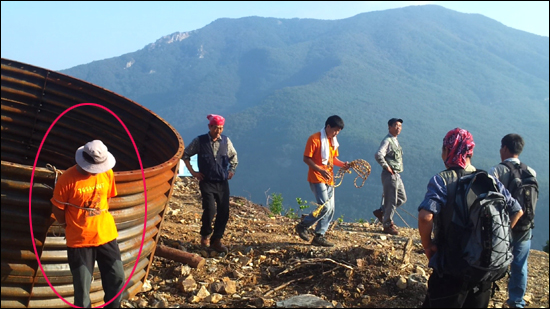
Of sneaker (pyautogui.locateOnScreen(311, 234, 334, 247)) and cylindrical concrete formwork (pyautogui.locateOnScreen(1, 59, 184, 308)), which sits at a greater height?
cylindrical concrete formwork (pyautogui.locateOnScreen(1, 59, 184, 308))

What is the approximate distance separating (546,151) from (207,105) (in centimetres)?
11724

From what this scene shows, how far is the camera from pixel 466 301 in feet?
10.8

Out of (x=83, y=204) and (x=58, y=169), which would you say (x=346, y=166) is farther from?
(x=83, y=204)

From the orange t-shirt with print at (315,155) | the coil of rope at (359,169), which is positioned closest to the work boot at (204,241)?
the orange t-shirt with print at (315,155)

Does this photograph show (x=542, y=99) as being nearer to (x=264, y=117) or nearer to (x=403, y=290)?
(x=264, y=117)

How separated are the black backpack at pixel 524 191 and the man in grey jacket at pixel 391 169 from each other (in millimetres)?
2952

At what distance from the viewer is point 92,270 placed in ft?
12.1

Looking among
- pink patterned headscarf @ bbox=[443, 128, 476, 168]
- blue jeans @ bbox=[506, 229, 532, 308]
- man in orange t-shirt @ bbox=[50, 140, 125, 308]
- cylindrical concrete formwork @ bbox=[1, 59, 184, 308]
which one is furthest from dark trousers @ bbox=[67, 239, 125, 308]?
blue jeans @ bbox=[506, 229, 532, 308]

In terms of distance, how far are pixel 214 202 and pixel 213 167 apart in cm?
42

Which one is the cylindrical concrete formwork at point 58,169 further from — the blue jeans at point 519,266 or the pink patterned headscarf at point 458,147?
the blue jeans at point 519,266

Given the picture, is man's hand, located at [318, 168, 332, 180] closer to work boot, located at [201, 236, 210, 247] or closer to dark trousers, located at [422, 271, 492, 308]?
work boot, located at [201, 236, 210, 247]

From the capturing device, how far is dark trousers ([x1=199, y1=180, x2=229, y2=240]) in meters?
5.72

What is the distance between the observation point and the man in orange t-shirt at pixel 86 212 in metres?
3.46

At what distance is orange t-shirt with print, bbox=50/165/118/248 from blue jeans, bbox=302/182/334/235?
3029 mm
